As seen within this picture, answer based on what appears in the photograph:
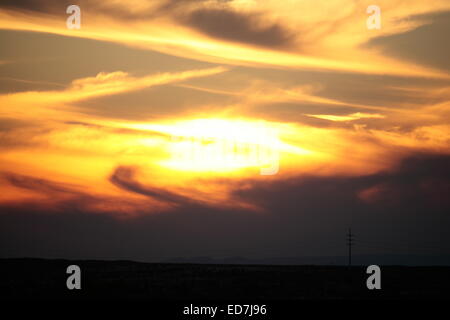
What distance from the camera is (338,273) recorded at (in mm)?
125938

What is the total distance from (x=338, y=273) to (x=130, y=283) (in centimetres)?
4051

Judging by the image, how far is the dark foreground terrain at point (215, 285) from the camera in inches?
3632

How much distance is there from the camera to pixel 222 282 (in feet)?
346

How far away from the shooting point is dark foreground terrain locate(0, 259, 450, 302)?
92250 millimetres

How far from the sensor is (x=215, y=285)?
10250 cm
